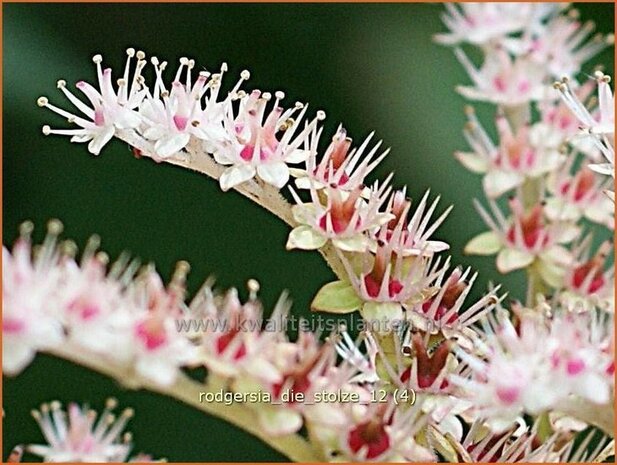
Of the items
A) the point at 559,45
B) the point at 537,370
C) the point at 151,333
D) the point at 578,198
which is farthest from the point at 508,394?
the point at 559,45

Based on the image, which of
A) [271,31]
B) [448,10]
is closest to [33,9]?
[271,31]

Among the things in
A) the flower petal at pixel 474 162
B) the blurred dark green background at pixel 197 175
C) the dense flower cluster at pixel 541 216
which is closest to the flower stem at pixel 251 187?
the dense flower cluster at pixel 541 216

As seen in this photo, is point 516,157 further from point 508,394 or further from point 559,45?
point 508,394

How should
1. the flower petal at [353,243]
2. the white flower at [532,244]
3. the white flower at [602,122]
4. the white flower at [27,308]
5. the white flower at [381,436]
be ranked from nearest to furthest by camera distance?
1. the white flower at [27,308]
2. the white flower at [381,436]
3. the flower petal at [353,243]
4. the white flower at [602,122]
5. the white flower at [532,244]

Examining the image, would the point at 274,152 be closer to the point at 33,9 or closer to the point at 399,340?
the point at 399,340

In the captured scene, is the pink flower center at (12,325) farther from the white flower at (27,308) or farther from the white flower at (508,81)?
the white flower at (508,81)
